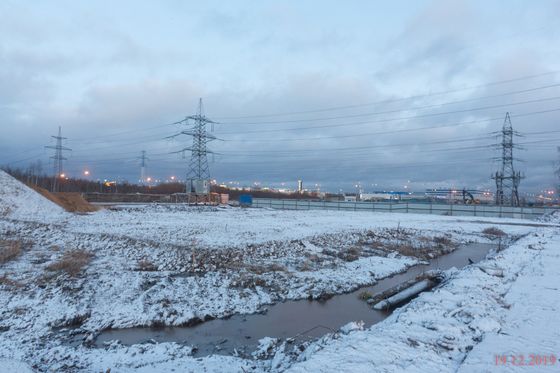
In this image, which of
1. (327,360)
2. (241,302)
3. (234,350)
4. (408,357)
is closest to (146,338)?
(234,350)

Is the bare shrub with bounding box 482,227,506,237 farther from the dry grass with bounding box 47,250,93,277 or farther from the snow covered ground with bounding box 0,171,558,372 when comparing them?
the dry grass with bounding box 47,250,93,277

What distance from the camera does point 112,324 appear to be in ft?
30.3

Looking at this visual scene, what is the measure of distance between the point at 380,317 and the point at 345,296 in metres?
2.23

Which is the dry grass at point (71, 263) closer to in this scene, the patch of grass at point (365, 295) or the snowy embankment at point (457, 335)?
the snowy embankment at point (457, 335)

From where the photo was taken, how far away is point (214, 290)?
38.8 feet

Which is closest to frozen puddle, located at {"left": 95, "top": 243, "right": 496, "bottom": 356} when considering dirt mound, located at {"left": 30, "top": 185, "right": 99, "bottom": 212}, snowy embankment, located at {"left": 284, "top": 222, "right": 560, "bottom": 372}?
snowy embankment, located at {"left": 284, "top": 222, "right": 560, "bottom": 372}

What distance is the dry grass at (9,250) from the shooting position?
14412 mm

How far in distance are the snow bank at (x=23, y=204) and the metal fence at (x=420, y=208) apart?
38.5 meters

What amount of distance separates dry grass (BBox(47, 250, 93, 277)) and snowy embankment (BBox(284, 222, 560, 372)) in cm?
979

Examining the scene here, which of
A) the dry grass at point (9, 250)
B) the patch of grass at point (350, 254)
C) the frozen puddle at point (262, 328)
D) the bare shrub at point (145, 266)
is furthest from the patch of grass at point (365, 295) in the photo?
the dry grass at point (9, 250)

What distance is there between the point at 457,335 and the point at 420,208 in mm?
51876

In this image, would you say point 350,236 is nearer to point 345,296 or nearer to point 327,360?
point 345,296

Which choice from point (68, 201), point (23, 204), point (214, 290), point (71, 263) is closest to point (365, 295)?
point (214, 290)

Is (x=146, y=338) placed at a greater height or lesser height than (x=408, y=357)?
lesser
